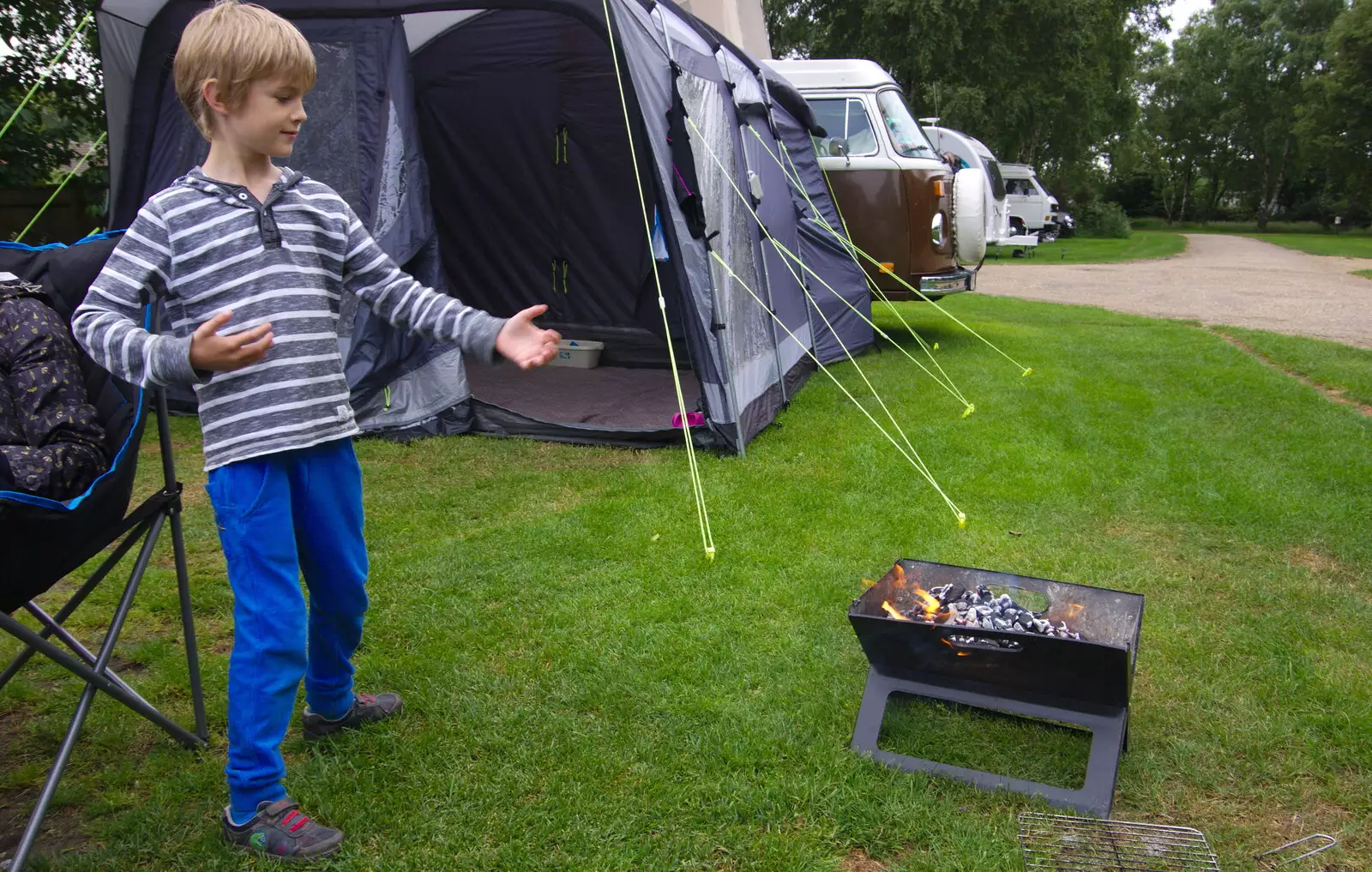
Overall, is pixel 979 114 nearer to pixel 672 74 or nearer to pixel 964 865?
pixel 672 74

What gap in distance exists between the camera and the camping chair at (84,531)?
1.90 metres

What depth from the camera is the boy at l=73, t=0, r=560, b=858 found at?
6.30 ft

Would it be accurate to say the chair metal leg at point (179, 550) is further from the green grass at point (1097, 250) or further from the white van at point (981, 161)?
the green grass at point (1097, 250)

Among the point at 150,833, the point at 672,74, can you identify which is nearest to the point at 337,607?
the point at 150,833

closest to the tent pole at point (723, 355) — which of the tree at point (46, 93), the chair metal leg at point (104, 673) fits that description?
the chair metal leg at point (104, 673)

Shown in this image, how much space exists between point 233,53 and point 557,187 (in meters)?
5.33

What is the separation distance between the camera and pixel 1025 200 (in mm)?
23734

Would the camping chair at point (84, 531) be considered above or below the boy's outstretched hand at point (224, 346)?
below

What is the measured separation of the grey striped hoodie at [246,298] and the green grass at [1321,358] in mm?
6691

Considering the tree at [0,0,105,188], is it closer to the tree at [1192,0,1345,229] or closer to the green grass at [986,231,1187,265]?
the green grass at [986,231,1187,265]

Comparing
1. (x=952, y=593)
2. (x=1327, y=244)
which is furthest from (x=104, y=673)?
(x=1327, y=244)

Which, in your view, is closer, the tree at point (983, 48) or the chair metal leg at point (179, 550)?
the chair metal leg at point (179, 550)

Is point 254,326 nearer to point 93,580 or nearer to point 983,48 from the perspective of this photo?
point 93,580

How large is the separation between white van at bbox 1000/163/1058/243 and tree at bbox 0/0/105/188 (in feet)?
67.2
